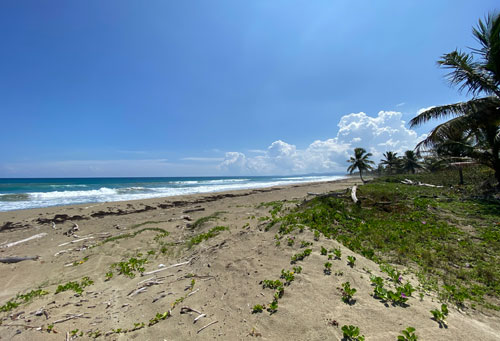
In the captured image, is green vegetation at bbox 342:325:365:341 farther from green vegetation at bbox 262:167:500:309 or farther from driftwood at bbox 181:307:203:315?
driftwood at bbox 181:307:203:315

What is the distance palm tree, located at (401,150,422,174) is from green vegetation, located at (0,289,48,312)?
193 feet

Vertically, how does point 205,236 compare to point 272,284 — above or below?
below

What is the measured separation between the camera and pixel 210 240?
736 cm

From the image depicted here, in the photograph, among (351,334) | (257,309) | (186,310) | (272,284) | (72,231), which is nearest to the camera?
(351,334)

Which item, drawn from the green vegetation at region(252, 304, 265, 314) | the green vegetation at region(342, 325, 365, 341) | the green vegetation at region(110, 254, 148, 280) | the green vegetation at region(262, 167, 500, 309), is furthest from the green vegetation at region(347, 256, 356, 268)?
the green vegetation at region(110, 254, 148, 280)

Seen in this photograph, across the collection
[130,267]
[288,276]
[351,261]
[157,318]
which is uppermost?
[351,261]

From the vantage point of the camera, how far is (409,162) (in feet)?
159

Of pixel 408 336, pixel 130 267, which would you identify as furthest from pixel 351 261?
pixel 130 267

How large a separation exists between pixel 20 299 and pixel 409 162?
61.6 m

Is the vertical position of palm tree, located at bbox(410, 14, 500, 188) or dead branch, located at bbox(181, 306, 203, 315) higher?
palm tree, located at bbox(410, 14, 500, 188)

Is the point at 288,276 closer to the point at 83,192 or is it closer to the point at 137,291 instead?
the point at 137,291

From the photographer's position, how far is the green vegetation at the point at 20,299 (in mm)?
4089

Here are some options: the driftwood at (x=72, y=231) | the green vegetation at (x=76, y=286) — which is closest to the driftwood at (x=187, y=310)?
the green vegetation at (x=76, y=286)

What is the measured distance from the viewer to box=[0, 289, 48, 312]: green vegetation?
4.09 meters
